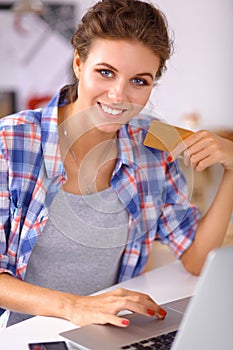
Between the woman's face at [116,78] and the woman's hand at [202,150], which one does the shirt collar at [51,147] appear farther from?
the woman's hand at [202,150]

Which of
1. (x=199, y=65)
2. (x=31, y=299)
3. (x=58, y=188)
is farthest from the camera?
(x=199, y=65)

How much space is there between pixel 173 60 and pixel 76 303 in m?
2.99

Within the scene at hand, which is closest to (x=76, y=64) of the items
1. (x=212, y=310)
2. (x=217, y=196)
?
(x=217, y=196)

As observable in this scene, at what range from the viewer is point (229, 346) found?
0.87m

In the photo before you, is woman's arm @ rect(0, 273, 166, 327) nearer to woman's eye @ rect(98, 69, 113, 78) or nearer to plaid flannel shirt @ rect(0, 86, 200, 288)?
plaid flannel shirt @ rect(0, 86, 200, 288)

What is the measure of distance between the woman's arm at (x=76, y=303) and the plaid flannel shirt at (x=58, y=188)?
7cm

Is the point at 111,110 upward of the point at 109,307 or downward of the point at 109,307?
upward

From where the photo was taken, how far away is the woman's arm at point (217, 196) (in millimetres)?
1538

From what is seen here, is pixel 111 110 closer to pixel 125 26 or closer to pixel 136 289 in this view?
pixel 125 26

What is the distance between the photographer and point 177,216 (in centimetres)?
170

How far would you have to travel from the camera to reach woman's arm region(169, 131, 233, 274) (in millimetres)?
1538

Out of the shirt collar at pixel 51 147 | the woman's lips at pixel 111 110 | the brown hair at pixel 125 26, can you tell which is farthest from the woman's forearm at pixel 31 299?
the brown hair at pixel 125 26

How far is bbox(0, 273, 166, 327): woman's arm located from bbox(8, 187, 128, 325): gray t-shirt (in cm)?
17

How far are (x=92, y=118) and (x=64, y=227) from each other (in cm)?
26
